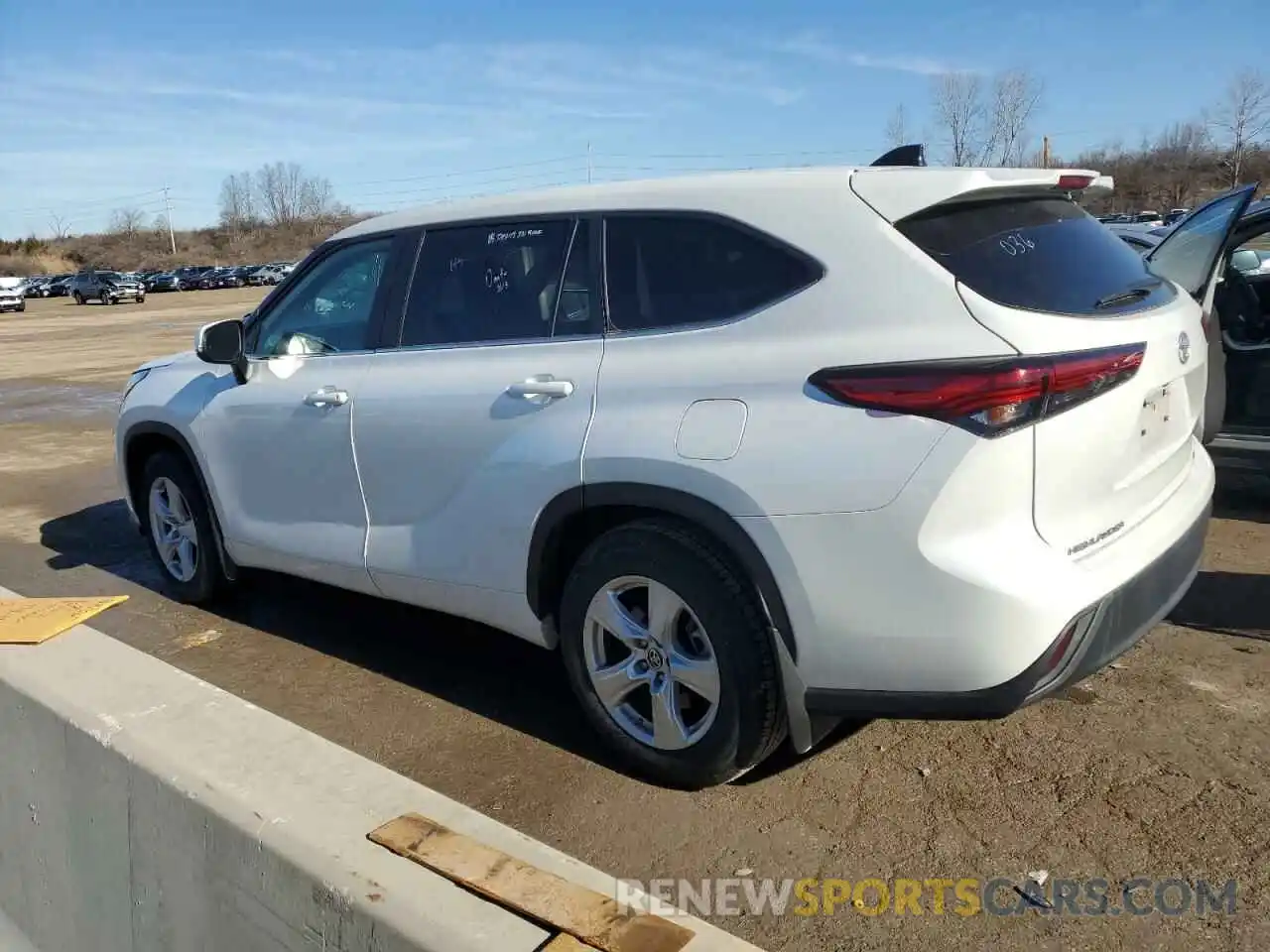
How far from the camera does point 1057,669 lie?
9.27 ft

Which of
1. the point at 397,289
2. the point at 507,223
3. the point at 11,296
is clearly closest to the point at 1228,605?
the point at 507,223

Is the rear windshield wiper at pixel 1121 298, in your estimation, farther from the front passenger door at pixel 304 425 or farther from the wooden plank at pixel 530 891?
the front passenger door at pixel 304 425

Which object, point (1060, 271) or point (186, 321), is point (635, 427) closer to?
point (1060, 271)

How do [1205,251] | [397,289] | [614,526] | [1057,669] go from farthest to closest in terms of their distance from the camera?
[1205,251] < [397,289] < [614,526] < [1057,669]

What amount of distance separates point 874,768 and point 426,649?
2.12 meters

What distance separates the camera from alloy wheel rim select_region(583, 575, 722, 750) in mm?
3227

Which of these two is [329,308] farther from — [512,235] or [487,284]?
[512,235]

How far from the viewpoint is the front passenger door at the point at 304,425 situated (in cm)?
426

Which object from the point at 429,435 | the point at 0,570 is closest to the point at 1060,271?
the point at 429,435

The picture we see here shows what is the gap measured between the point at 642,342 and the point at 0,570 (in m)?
4.99

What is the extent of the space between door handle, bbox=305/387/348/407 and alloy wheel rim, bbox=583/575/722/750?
1.43 meters

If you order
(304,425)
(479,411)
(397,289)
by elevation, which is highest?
(397,289)

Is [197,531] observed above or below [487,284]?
below

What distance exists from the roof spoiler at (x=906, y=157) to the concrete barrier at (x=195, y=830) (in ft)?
8.55
